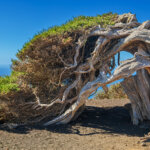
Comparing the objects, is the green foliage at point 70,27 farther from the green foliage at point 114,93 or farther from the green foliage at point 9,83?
the green foliage at point 114,93

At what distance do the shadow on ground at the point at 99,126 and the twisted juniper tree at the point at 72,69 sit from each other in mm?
333

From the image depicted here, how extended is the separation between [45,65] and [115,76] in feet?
6.98

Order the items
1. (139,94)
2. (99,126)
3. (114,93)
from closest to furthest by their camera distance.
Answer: (99,126) → (139,94) → (114,93)

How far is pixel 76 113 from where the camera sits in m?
7.36

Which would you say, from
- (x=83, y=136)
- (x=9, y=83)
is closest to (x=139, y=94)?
(x=83, y=136)

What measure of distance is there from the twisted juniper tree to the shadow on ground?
33 cm

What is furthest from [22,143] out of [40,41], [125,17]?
[125,17]

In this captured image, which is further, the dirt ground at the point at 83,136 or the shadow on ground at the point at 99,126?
the shadow on ground at the point at 99,126

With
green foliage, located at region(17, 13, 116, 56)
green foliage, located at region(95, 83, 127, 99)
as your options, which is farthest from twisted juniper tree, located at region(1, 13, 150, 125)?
green foliage, located at region(95, 83, 127, 99)

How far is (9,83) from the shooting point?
6.89 m

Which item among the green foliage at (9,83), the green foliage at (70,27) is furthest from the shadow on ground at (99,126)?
the green foliage at (70,27)

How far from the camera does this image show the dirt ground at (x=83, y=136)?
16.6 feet

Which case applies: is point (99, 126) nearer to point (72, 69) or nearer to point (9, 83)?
point (72, 69)

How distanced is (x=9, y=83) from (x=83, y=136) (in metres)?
2.80
